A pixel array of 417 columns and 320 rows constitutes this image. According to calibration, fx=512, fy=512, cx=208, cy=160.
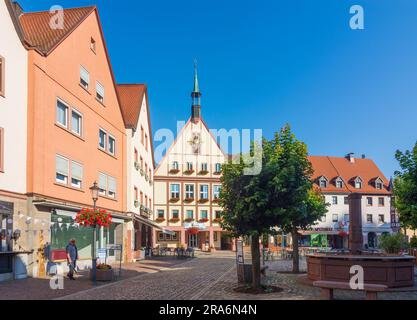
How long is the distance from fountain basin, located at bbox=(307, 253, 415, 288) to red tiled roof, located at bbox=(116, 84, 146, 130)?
21.4 m

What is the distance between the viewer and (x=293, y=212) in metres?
16.0

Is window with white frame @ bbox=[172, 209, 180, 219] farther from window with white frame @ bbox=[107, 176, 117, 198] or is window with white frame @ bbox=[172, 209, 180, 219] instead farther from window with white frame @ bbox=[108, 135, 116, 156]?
window with white frame @ bbox=[108, 135, 116, 156]

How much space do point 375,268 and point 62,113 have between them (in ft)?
52.0

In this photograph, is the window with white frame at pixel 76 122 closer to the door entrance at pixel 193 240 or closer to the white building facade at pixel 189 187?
the white building facade at pixel 189 187

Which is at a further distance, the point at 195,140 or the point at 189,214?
the point at 189,214

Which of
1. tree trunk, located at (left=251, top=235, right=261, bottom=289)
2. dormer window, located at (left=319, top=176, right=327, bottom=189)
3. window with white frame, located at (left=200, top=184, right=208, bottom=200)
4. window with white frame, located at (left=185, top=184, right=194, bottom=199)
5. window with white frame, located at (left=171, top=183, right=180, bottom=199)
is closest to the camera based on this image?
tree trunk, located at (left=251, top=235, right=261, bottom=289)

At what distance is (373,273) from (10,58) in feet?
51.0

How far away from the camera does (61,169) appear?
24.1m

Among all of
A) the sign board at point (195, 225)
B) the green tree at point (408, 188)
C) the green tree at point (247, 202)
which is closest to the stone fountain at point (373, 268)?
the green tree at point (247, 202)

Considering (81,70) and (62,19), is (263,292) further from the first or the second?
(62,19)

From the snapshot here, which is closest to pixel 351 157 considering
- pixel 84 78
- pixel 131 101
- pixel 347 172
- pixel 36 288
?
pixel 347 172

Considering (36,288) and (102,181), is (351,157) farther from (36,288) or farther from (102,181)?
(36,288)

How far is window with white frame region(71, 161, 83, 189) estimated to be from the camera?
2559cm

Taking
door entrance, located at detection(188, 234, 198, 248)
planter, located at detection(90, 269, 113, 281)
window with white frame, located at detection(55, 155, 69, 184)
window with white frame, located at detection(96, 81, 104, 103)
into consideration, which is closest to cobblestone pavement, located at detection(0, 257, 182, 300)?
planter, located at detection(90, 269, 113, 281)
